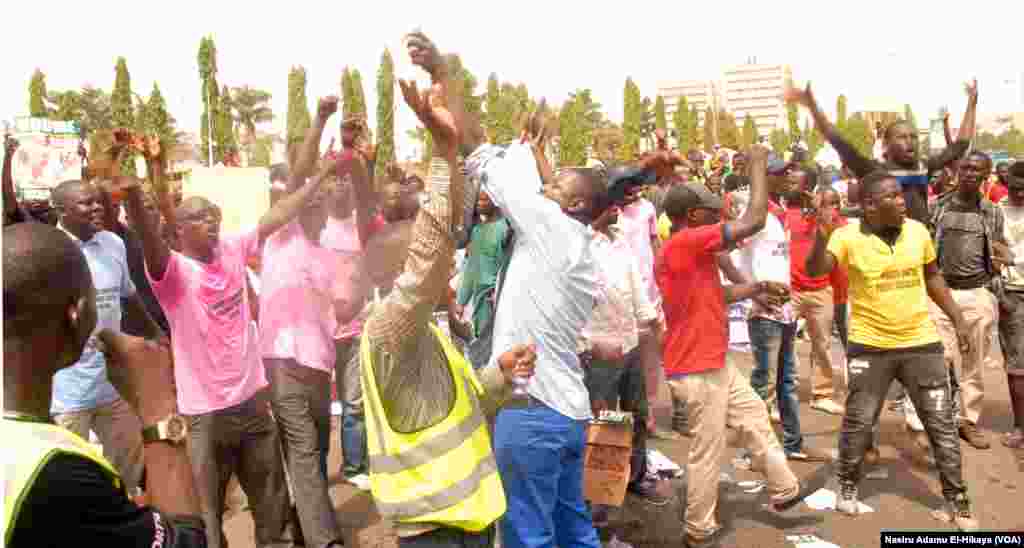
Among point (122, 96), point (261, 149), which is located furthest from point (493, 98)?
point (122, 96)

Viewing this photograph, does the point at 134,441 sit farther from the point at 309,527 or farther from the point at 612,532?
the point at 612,532

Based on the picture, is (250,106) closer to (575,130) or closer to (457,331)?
(575,130)

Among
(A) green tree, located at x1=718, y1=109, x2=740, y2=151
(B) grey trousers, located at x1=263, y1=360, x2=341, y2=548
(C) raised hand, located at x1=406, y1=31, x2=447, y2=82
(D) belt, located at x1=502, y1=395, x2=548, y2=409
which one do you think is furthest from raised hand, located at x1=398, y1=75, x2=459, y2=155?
(A) green tree, located at x1=718, y1=109, x2=740, y2=151

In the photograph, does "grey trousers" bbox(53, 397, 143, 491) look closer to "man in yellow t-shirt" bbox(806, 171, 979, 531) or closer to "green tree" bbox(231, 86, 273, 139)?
"man in yellow t-shirt" bbox(806, 171, 979, 531)

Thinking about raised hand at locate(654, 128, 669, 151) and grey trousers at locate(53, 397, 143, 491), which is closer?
grey trousers at locate(53, 397, 143, 491)

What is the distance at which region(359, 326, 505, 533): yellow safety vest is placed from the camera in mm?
2365

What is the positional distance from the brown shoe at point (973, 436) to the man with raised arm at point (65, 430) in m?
6.01

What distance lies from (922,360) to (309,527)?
11.3 ft

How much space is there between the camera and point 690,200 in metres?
4.77

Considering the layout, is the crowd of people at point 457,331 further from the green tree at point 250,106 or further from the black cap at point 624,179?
the green tree at point 250,106

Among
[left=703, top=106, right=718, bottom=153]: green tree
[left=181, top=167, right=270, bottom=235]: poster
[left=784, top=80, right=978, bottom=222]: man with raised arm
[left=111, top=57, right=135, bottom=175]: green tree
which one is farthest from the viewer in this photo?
[left=703, top=106, right=718, bottom=153]: green tree

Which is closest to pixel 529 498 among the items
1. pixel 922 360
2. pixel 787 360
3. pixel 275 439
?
pixel 275 439

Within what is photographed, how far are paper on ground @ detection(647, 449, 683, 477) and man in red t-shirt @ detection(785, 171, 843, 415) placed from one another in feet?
6.19

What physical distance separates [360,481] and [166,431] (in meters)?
4.15
